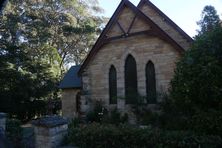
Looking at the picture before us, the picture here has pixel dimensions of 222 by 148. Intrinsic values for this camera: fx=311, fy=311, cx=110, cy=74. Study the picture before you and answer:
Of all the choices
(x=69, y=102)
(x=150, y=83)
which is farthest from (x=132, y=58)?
(x=69, y=102)

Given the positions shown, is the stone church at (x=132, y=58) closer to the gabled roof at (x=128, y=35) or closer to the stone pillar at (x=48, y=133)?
the gabled roof at (x=128, y=35)

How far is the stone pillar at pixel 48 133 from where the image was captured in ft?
29.1

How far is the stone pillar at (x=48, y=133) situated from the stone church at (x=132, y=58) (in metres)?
7.62

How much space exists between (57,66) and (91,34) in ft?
Answer: 20.5

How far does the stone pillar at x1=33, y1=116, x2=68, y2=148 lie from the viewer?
8.86 m

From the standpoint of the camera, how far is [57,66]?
33.1 meters

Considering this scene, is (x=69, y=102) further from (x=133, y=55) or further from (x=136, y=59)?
(x=136, y=59)

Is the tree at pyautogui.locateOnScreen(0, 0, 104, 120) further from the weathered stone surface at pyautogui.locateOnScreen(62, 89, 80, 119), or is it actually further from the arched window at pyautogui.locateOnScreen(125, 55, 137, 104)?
the arched window at pyautogui.locateOnScreen(125, 55, 137, 104)

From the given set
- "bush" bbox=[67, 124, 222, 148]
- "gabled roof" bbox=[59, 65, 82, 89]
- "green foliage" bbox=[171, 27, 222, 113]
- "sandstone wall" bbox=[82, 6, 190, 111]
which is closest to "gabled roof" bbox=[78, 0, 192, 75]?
"sandstone wall" bbox=[82, 6, 190, 111]

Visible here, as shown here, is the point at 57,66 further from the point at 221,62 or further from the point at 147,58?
the point at 221,62

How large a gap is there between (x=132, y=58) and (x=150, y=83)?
72.7 inches

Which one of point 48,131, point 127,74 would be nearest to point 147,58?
point 127,74

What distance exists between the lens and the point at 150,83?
16562 millimetres

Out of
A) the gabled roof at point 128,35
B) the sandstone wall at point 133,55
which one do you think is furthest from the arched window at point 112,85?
the gabled roof at point 128,35
